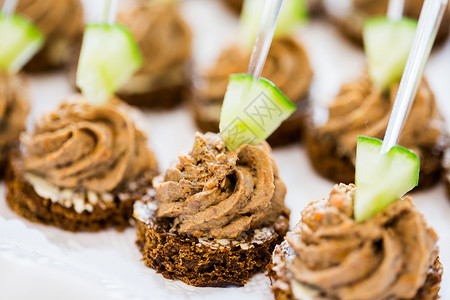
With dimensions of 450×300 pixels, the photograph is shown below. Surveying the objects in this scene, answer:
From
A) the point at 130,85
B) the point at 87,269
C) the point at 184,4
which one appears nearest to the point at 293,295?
the point at 87,269

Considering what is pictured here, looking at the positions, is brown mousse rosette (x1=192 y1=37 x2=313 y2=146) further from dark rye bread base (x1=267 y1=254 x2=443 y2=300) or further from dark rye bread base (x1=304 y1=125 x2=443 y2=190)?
dark rye bread base (x1=267 y1=254 x2=443 y2=300)

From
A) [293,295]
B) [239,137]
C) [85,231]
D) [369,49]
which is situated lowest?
[85,231]

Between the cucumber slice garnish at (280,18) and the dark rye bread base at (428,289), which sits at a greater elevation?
the cucumber slice garnish at (280,18)

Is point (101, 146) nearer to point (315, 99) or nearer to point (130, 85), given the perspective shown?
point (130, 85)

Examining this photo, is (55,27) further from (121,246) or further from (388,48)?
(388,48)

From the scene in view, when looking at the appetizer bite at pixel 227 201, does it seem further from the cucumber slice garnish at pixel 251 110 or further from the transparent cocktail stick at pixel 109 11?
the transparent cocktail stick at pixel 109 11

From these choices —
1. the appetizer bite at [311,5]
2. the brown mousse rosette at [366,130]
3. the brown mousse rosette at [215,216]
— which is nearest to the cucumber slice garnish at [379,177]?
the brown mousse rosette at [215,216]
